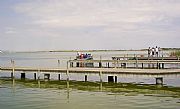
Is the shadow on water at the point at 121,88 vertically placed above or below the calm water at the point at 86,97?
above

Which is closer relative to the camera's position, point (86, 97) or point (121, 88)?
point (86, 97)

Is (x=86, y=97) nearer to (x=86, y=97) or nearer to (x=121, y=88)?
(x=86, y=97)

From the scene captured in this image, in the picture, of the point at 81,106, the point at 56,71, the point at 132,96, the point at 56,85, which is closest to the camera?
the point at 81,106

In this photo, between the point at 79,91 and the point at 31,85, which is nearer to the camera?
the point at 79,91

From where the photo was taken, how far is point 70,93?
31.1 meters

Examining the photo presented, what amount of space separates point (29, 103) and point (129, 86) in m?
11.6

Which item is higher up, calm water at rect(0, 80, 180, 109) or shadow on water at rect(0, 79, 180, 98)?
shadow on water at rect(0, 79, 180, 98)

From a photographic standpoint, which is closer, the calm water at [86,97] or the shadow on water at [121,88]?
the calm water at [86,97]

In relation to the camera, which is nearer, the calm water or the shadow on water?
the calm water

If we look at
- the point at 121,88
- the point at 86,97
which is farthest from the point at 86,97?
the point at 121,88

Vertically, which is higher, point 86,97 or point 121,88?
point 121,88

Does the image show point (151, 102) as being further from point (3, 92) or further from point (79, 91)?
point (3, 92)

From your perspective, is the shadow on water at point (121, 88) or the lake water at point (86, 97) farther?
the shadow on water at point (121, 88)

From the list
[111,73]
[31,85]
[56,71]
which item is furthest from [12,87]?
[111,73]
